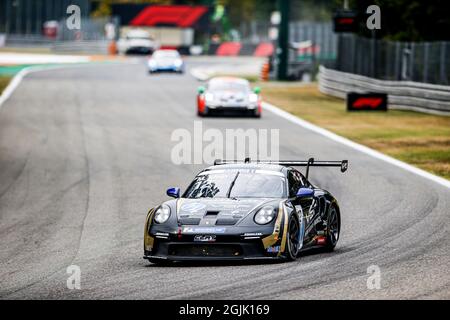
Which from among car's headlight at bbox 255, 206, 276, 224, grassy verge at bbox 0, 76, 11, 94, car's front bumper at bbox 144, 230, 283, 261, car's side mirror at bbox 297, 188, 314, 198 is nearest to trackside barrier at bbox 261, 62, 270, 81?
grassy verge at bbox 0, 76, 11, 94

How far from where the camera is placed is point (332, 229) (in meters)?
14.6

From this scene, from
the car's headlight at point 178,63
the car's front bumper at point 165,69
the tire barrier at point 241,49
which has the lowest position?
the tire barrier at point 241,49

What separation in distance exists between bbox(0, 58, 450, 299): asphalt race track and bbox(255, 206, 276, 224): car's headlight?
19.2 inches

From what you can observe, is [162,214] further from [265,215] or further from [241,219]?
[265,215]

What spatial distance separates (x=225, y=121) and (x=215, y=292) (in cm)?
2528

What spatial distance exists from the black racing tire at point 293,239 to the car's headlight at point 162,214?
136cm

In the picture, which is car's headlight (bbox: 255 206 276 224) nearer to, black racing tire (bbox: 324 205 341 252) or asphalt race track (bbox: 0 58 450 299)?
asphalt race track (bbox: 0 58 450 299)

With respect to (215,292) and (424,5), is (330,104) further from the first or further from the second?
(215,292)

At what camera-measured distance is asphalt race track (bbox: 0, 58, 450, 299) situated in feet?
37.6

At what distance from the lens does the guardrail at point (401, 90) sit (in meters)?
37.3

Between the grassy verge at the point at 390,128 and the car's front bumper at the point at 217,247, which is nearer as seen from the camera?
the car's front bumper at the point at 217,247

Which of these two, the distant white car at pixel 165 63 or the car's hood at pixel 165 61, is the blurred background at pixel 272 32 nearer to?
the distant white car at pixel 165 63

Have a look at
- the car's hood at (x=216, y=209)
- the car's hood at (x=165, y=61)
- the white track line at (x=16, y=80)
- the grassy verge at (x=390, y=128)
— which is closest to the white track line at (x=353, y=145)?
the grassy verge at (x=390, y=128)
